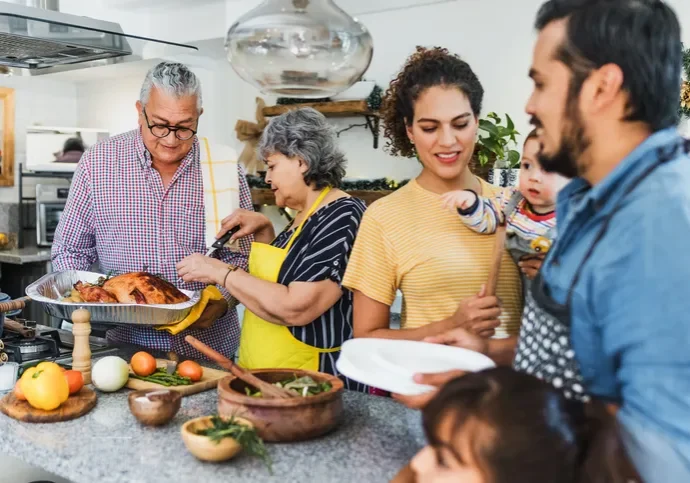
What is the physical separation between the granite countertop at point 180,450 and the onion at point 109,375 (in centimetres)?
9

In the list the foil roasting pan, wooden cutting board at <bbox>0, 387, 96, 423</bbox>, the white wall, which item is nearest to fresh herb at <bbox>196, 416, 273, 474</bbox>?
wooden cutting board at <bbox>0, 387, 96, 423</bbox>

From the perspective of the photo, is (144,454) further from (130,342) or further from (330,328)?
(130,342)

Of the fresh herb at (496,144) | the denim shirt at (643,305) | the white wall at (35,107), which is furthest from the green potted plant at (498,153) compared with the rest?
the white wall at (35,107)

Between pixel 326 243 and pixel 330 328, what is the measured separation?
27 cm

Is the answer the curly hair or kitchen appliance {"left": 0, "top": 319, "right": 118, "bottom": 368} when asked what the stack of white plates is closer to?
the curly hair

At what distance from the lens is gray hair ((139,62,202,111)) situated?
2.48 m

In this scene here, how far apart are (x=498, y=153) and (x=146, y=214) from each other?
203cm

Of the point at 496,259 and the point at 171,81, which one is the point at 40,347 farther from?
the point at 496,259

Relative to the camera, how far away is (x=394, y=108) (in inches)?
77.5

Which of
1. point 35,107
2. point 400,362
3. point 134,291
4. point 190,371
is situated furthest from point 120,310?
point 35,107

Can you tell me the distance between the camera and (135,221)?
2.64 metres

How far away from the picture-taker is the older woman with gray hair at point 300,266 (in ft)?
6.80

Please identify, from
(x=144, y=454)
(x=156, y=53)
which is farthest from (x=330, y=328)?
(x=156, y=53)

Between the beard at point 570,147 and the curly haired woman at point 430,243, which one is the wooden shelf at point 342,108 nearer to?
the curly haired woman at point 430,243
